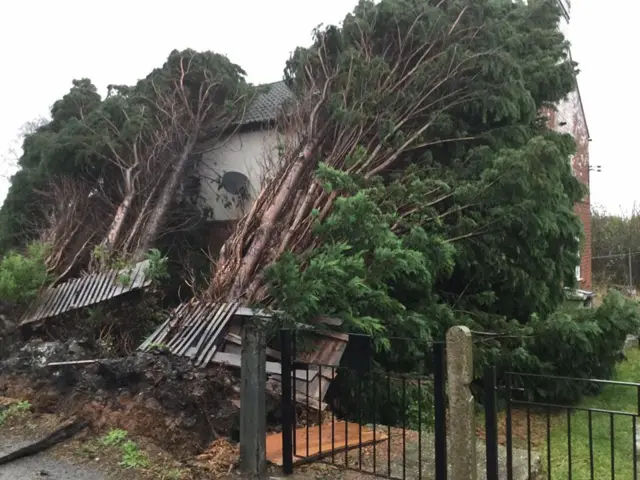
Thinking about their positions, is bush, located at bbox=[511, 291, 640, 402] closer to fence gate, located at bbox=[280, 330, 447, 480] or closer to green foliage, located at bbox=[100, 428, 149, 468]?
fence gate, located at bbox=[280, 330, 447, 480]

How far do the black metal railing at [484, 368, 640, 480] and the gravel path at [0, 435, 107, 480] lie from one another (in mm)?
2951

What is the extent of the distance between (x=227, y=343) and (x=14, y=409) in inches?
88.5

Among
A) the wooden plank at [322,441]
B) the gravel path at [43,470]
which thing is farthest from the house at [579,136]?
the gravel path at [43,470]

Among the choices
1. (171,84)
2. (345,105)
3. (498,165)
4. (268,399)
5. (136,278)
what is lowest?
(268,399)

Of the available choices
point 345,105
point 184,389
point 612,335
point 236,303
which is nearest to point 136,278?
point 236,303

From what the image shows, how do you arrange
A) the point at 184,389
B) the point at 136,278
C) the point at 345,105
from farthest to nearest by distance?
1. the point at 345,105
2. the point at 136,278
3. the point at 184,389

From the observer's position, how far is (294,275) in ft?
20.4

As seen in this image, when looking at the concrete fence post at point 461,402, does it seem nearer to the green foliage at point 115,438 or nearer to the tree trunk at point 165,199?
the green foliage at point 115,438

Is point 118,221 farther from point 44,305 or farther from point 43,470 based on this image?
point 43,470

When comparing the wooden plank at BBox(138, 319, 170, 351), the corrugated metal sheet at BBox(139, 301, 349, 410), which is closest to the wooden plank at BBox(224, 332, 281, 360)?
the corrugated metal sheet at BBox(139, 301, 349, 410)

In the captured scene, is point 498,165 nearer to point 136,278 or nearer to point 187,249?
point 136,278

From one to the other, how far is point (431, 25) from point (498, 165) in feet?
9.54

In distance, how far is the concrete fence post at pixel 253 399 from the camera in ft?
14.2

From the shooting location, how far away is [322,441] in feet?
16.4
